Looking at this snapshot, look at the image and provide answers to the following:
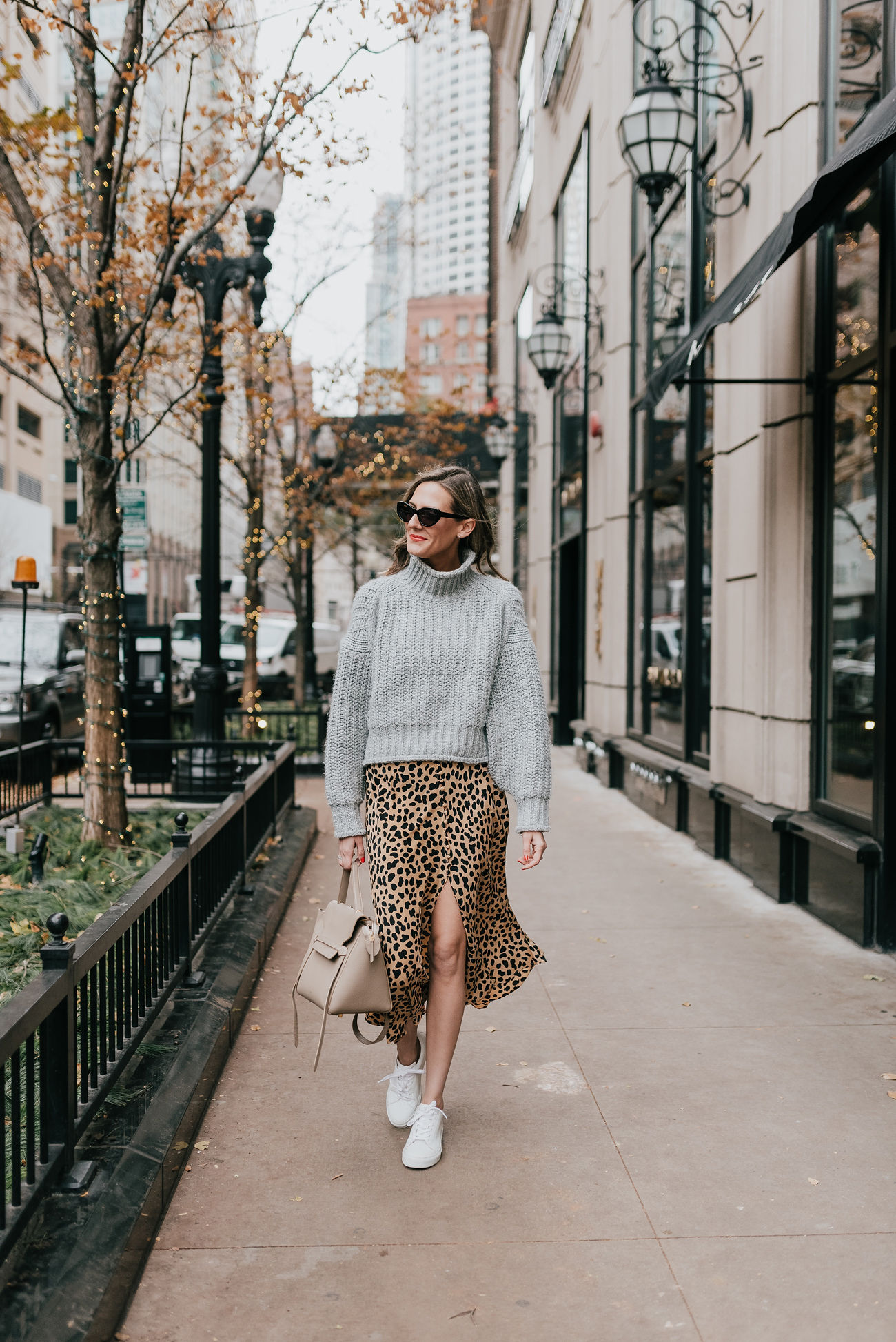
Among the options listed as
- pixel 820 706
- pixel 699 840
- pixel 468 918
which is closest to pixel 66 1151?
pixel 468 918

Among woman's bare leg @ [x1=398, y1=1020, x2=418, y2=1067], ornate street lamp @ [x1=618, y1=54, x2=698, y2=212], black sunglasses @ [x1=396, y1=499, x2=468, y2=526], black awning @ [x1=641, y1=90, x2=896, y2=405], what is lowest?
woman's bare leg @ [x1=398, y1=1020, x2=418, y2=1067]

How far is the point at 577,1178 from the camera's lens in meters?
3.35

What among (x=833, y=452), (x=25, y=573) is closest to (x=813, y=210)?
Answer: (x=833, y=452)

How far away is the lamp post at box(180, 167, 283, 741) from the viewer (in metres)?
8.61

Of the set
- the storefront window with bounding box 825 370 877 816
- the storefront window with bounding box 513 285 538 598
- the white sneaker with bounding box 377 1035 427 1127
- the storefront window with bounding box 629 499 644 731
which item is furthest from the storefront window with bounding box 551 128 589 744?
the white sneaker with bounding box 377 1035 427 1127

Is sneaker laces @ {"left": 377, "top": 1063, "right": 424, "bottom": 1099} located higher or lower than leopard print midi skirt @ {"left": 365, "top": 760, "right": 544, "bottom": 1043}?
lower

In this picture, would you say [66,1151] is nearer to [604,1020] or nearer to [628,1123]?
[628,1123]

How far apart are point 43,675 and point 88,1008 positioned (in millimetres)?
11614

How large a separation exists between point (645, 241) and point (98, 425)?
21.2ft

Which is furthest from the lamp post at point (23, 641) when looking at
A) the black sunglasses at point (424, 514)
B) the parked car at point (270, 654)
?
the parked car at point (270, 654)

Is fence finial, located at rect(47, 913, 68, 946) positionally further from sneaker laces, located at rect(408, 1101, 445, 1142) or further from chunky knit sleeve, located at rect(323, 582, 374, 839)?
sneaker laces, located at rect(408, 1101, 445, 1142)

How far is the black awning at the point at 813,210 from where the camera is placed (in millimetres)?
4355

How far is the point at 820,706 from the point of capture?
661 centimetres

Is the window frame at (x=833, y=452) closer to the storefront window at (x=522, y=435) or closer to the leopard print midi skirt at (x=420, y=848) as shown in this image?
the leopard print midi skirt at (x=420, y=848)
